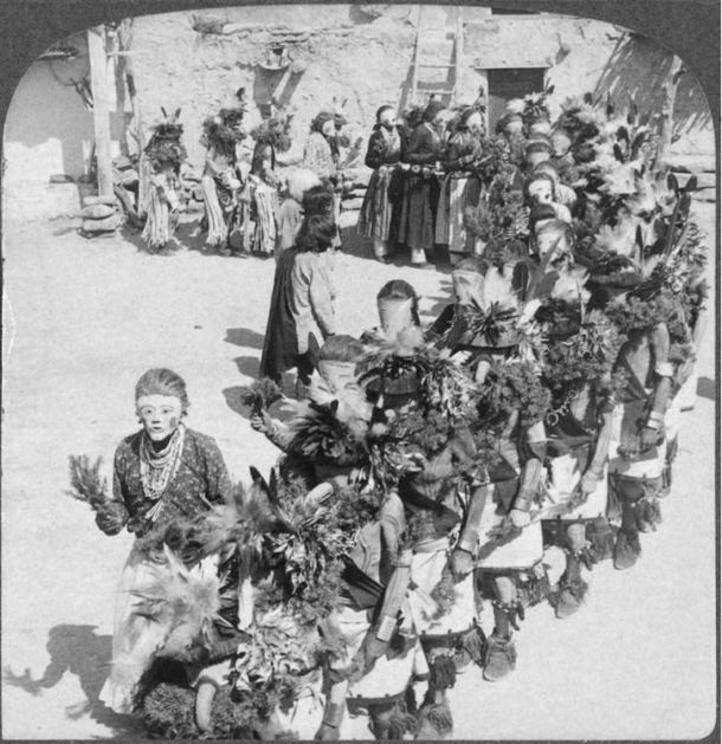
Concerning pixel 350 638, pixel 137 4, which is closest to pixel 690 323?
pixel 350 638

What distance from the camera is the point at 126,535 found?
711cm

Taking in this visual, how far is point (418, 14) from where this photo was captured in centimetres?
707

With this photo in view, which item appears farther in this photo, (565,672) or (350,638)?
(565,672)

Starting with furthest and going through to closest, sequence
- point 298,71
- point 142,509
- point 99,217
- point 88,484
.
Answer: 1. point 99,217
2. point 298,71
3. point 142,509
4. point 88,484

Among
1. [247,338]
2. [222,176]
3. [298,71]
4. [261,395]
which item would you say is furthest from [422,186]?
[261,395]

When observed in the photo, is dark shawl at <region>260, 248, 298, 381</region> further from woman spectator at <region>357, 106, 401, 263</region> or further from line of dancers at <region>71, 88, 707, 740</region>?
woman spectator at <region>357, 106, 401, 263</region>

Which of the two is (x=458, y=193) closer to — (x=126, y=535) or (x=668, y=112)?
(x=668, y=112)

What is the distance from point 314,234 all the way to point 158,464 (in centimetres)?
105

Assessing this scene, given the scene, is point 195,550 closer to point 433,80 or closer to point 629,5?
point 433,80

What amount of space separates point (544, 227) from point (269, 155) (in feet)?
3.59

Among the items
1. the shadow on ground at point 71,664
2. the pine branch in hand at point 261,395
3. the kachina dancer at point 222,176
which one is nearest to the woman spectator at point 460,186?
the kachina dancer at point 222,176

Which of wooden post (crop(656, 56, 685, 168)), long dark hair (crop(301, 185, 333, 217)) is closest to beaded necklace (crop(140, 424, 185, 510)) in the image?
long dark hair (crop(301, 185, 333, 217))

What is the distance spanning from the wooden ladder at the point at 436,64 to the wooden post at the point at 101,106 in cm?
114

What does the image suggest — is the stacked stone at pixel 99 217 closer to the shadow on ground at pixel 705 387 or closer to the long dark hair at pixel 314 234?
the long dark hair at pixel 314 234
